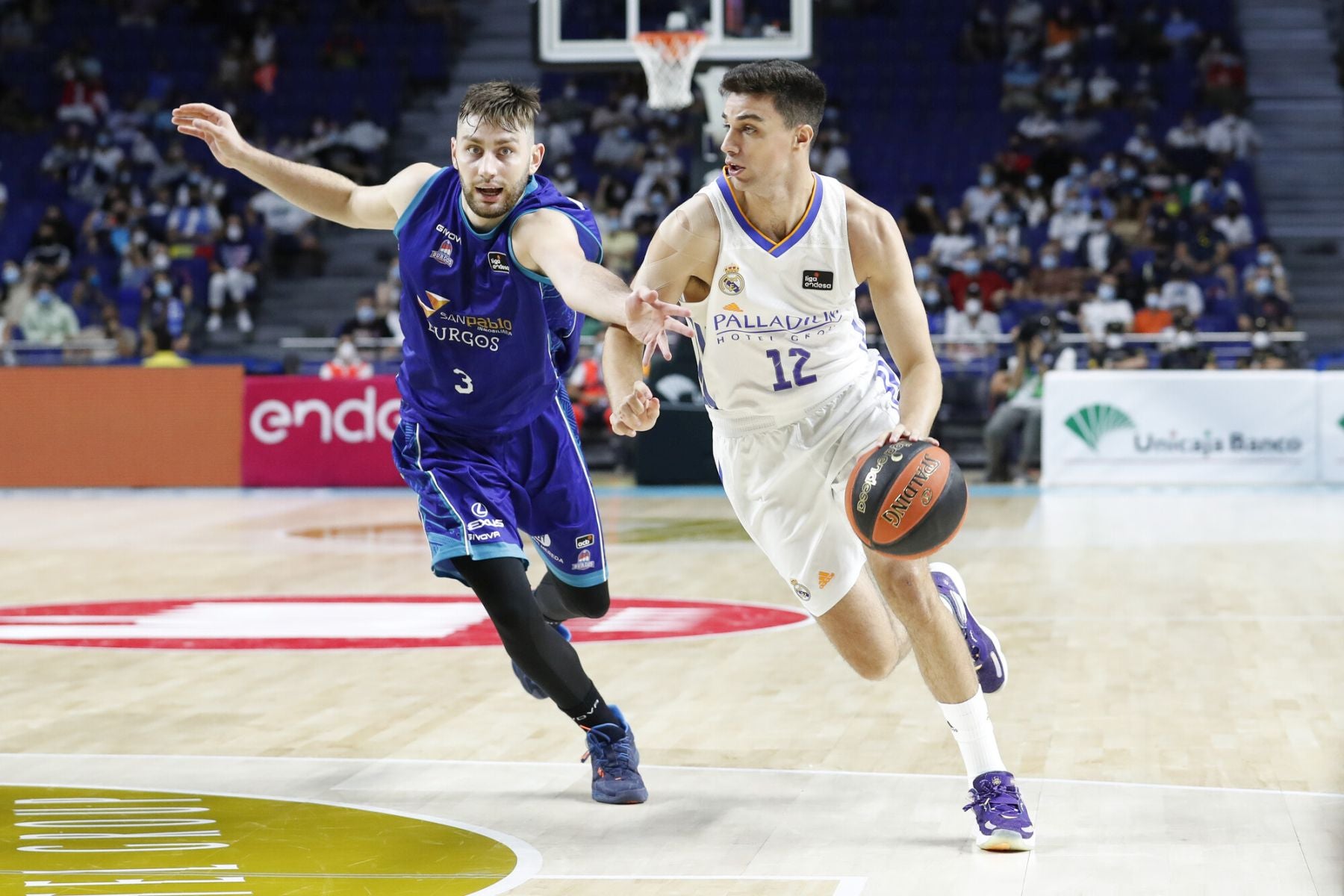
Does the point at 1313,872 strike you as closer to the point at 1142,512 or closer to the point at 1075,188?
the point at 1142,512

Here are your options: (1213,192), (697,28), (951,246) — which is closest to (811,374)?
(697,28)

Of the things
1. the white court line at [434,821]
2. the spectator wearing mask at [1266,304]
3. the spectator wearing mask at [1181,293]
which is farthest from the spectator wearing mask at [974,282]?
the white court line at [434,821]

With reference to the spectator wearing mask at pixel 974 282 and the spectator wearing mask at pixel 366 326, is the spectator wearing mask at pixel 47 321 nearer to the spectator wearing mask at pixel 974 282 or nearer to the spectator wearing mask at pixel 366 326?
the spectator wearing mask at pixel 366 326

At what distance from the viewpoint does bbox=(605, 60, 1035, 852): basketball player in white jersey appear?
4527 millimetres

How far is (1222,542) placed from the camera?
39.3 ft

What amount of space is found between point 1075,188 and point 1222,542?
407 inches

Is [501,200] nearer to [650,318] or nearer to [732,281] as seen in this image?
[732,281]

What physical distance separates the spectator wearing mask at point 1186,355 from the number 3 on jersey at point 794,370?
13.6 metres

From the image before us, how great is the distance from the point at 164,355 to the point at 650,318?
16.3 m

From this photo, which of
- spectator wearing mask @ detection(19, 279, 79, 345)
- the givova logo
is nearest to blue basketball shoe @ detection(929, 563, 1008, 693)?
the givova logo

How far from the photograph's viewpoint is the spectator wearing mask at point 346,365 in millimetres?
18219

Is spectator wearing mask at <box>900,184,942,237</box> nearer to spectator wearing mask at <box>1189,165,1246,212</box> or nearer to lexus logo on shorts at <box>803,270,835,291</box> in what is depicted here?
spectator wearing mask at <box>1189,165,1246,212</box>

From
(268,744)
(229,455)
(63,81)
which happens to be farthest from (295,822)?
(63,81)

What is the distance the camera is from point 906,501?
4348 millimetres
